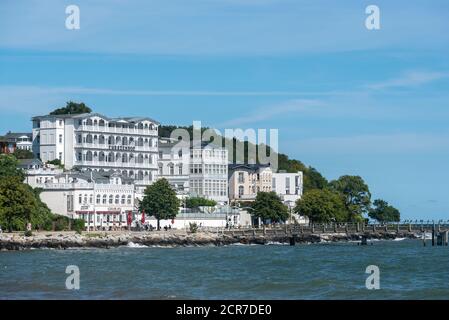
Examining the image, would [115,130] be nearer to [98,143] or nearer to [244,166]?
[98,143]

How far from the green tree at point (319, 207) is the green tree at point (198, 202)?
11319 millimetres

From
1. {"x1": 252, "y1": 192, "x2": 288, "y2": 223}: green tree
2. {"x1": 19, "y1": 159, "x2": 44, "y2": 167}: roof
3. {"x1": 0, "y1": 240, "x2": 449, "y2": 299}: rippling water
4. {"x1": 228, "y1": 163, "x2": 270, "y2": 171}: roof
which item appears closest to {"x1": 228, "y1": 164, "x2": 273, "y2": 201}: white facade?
{"x1": 228, "y1": 163, "x2": 270, "y2": 171}: roof

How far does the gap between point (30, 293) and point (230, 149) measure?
132 metres

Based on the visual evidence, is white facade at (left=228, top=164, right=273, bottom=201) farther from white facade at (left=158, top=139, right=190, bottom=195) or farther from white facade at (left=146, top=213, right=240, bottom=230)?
white facade at (left=146, top=213, right=240, bottom=230)

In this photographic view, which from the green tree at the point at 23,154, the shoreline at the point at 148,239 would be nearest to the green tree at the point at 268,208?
the shoreline at the point at 148,239

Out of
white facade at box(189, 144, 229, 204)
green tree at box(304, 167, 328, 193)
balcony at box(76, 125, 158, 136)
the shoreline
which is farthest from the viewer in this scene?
green tree at box(304, 167, 328, 193)

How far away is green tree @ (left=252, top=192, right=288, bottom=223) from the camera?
146 m

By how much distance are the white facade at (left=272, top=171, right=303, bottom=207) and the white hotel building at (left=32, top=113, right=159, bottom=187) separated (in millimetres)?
23599

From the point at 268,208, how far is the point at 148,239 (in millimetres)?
33375

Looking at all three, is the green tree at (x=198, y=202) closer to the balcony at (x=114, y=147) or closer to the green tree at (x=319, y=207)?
the balcony at (x=114, y=147)

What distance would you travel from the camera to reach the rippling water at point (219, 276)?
51.8 m

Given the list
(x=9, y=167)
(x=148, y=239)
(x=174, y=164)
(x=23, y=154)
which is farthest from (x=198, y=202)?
(x=148, y=239)

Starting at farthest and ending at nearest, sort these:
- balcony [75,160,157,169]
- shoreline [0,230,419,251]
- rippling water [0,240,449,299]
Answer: balcony [75,160,157,169] → shoreline [0,230,419,251] → rippling water [0,240,449,299]

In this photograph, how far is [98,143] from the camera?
152 meters
